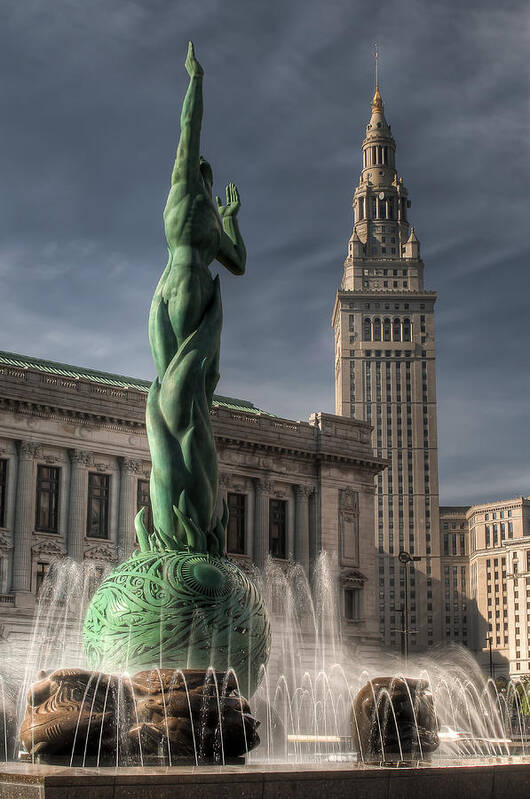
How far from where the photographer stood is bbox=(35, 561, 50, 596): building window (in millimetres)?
56122

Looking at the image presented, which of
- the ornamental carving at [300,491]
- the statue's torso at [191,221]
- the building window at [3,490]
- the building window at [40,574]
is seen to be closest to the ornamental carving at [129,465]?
the building window at [3,490]

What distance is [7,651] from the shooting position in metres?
51.7

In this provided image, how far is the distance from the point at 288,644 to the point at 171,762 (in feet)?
155

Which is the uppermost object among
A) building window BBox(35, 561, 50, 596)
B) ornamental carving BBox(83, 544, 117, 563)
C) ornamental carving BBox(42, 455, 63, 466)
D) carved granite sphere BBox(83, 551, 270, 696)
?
ornamental carving BBox(42, 455, 63, 466)

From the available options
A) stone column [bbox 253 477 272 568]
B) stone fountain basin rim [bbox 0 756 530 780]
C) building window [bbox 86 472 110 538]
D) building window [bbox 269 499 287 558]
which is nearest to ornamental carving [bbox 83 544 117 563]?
building window [bbox 86 472 110 538]

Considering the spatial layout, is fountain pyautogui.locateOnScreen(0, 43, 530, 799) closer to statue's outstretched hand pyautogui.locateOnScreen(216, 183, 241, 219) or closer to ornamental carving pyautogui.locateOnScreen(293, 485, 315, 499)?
statue's outstretched hand pyautogui.locateOnScreen(216, 183, 241, 219)

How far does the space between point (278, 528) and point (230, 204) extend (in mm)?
45793

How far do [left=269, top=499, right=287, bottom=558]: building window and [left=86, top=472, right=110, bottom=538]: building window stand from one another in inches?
439

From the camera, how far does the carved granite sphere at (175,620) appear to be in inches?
717

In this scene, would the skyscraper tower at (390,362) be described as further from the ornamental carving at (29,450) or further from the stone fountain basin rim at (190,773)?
the stone fountain basin rim at (190,773)

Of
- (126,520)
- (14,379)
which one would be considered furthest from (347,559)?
(14,379)

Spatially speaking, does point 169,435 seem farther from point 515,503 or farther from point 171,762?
point 515,503

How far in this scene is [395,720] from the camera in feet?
60.6

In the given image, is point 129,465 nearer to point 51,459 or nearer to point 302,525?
point 51,459
